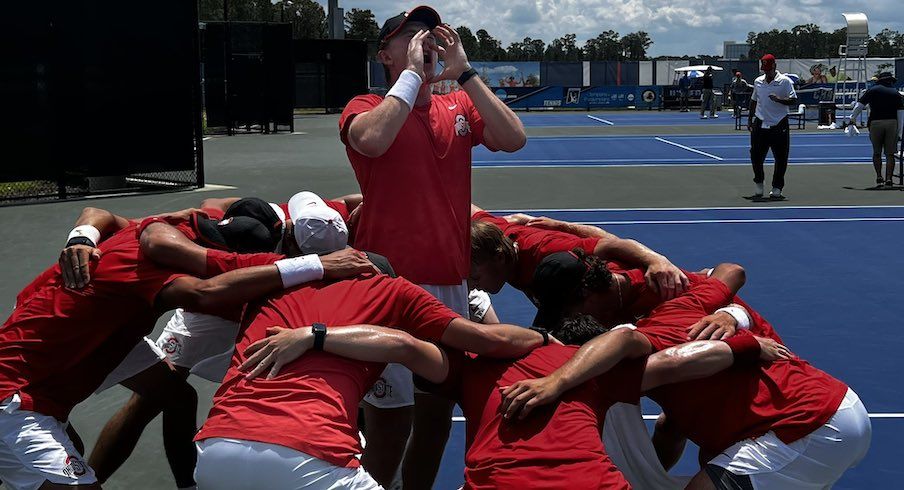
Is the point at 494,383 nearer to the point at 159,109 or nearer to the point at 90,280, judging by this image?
the point at 90,280

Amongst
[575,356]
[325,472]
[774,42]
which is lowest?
[325,472]

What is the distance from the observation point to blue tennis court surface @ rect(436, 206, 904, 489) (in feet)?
18.4

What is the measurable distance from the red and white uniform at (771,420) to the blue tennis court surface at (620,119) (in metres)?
32.2

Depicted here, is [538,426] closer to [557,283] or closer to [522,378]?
[522,378]

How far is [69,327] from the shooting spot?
12.1ft

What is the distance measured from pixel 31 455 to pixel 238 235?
106 centimetres

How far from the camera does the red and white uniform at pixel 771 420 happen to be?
346 centimetres

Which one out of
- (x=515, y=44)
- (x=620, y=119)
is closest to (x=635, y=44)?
(x=515, y=44)

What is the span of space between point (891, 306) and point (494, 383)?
20.2ft

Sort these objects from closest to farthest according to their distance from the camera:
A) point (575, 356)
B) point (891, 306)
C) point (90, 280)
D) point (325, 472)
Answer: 1. point (325, 472)
2. point (575, 356)
3. point (90, 280)
4. point (891, 306)

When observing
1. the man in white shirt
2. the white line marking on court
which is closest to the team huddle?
the man in white shirt

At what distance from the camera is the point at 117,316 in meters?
3.78

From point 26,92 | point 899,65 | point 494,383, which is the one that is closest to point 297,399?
point 494,383

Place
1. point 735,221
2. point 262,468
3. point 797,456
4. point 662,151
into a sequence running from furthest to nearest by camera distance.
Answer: point 662,151, point 735,221, point 797,456, point 262,468
